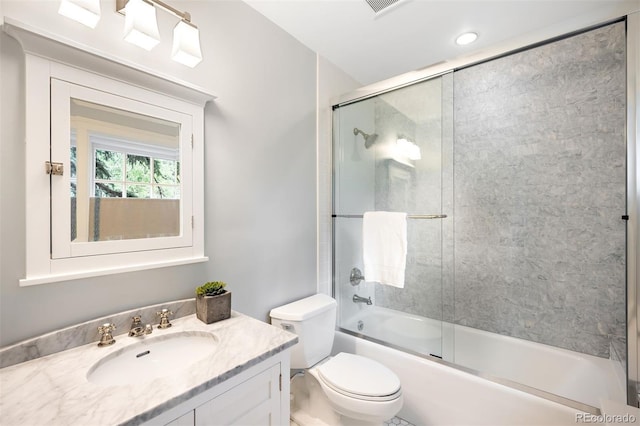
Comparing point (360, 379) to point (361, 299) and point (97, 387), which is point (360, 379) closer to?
point (361, 299)

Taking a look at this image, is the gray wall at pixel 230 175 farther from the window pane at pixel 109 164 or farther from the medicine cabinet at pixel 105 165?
the window pane at pixel 109 164

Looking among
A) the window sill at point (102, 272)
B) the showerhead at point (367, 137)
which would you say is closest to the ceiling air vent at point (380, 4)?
the showerhead at point (367, 137)

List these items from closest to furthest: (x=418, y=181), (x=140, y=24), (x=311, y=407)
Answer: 1. (x=140, y=24)
2. (x=311, y=407)
3. (x=418, y=181)

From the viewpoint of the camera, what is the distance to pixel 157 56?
3.98 ft

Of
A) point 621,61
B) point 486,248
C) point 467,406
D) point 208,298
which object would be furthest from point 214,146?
point 621,61

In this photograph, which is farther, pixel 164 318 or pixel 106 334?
pixel 164 318

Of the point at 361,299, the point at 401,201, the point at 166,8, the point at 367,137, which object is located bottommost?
the point at 361,299

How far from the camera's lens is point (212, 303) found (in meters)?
1.21

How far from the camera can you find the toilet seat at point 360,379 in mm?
1325

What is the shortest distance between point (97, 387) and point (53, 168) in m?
0.72

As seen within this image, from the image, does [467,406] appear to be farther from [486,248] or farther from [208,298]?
[208,298]

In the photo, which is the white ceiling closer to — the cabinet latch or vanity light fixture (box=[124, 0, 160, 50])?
vanity light fixture (box=[124, 0, 160, 50])

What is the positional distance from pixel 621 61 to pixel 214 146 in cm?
237

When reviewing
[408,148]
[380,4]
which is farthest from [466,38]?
[408,148]
